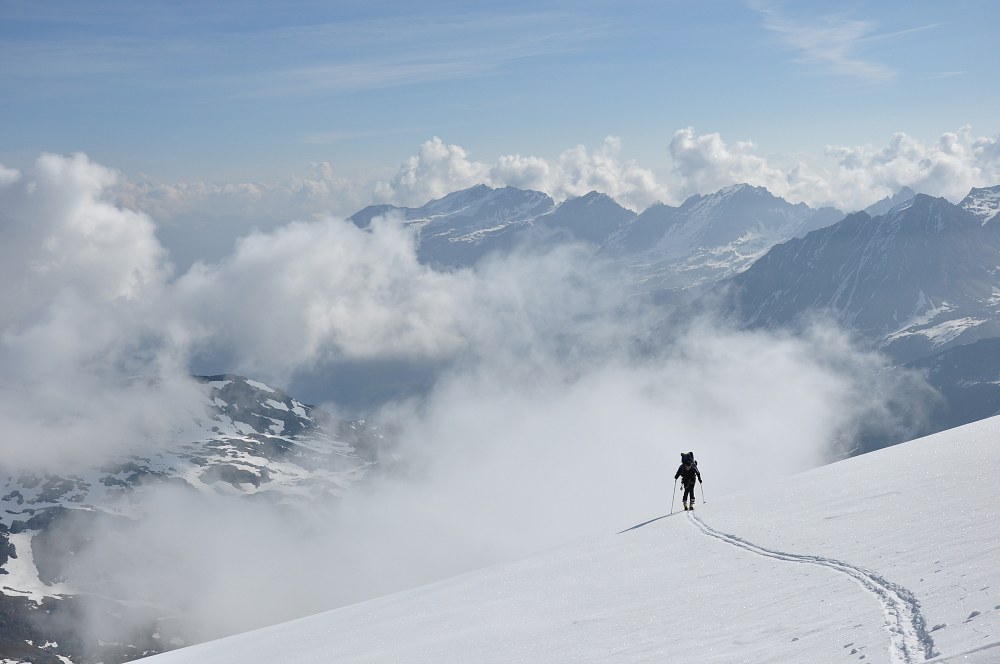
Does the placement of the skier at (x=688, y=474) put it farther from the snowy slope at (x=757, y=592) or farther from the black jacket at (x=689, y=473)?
the snowy slope at (x=757, y=592)

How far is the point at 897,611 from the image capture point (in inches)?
568

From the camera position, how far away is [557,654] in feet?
58.5

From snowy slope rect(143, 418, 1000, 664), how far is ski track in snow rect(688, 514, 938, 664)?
0.05 m

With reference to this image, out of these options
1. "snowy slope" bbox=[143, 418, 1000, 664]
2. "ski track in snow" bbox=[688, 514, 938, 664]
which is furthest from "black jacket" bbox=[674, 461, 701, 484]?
"ski track in snow" bbox=[688, 514, 938, 664]

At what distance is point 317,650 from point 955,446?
2869cm

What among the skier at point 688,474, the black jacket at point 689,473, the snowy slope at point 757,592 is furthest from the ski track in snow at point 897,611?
the black jacket at point 689,473

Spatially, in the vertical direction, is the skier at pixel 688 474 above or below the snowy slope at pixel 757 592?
above

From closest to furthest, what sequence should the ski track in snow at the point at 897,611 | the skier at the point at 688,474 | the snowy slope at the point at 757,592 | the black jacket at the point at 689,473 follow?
1. the ski track in snow at the point at 897,611
2. the snowy slope at the point at 757,592
3. the skier at the point at 688,474
4. the black jacket at the point at 689,473

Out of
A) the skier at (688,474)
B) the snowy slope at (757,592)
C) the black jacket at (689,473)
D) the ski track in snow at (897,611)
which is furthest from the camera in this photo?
the black jacket at (689,473)

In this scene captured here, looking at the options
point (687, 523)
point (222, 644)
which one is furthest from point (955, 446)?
point (222, 644)

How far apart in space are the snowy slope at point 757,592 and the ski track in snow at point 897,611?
54 millimetres

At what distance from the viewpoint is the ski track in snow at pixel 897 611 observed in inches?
474

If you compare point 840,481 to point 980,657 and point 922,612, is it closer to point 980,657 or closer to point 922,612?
point 922,612

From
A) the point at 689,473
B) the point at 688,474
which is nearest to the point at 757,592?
the point at 688,474
